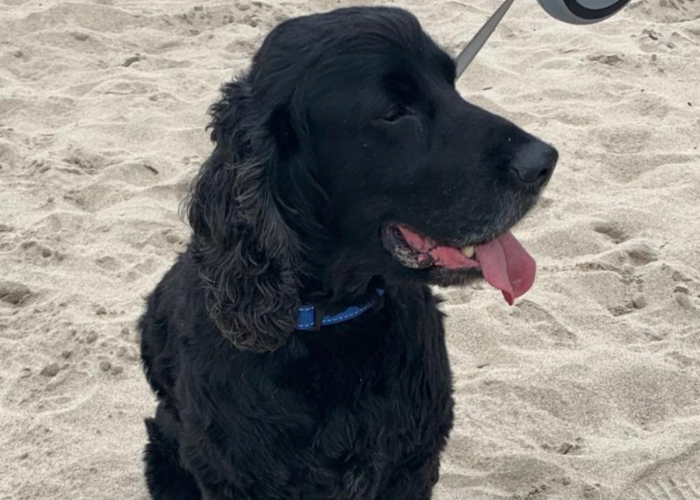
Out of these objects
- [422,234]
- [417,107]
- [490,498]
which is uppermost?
[417,107]

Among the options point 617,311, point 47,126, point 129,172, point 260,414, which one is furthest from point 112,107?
point 260,414

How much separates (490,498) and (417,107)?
157 centimetres

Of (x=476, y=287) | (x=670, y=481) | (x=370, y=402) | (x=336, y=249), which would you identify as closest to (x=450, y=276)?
(x=336, y=249)

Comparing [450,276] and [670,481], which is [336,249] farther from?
[670,481]

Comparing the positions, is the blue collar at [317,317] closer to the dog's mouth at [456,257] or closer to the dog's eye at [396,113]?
the dog's mouth at [456,257]

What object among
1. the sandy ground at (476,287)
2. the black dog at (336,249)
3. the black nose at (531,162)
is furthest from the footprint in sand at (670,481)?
the black nose at (531,162)

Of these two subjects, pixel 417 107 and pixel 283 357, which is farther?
pixel 283 357

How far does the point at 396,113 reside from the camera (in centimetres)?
262

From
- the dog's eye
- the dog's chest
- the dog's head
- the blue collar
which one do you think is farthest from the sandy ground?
the dog's eye

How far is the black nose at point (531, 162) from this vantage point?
2.56 metres

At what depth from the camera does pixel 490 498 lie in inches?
139

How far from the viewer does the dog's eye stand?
2.61 m

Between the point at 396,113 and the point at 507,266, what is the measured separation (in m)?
0.54

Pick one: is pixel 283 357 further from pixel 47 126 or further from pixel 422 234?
pixel 47 126
